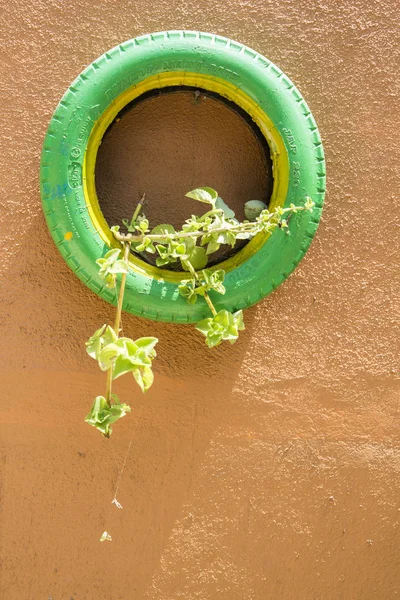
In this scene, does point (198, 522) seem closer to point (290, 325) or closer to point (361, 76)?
point (290, 325)

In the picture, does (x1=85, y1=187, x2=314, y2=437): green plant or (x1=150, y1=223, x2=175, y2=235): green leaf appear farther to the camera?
(x1=150, y1=223, x2=175, y2=235): green leaf

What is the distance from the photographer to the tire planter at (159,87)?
1533 mm

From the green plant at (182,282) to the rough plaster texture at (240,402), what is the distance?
28 cm

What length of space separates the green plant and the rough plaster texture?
11.2 inches

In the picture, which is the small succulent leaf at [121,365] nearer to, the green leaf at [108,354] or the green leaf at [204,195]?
the green leaf at [108,354]

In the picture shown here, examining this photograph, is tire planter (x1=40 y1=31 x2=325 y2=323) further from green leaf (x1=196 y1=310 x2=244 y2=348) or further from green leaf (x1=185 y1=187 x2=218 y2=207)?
green leaf (x1=185 y1=187 x2=218 y2=207)

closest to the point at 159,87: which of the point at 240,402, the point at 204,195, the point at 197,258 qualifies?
the point at 204,195

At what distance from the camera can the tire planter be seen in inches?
→ 60.4

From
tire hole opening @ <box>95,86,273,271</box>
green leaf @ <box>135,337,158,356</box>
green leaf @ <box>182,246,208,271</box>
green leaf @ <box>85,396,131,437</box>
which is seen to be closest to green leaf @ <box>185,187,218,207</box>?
green leaf @ <box>182,246,208,271</box>

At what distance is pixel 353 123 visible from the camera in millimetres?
1794

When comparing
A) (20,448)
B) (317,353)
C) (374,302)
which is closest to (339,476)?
(317,353)

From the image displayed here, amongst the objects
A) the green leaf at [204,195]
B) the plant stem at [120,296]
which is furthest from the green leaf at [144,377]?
the green leaf at [204,195]

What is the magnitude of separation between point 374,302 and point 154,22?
1.04 m

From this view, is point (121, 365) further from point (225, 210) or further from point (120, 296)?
point (225, 210)
